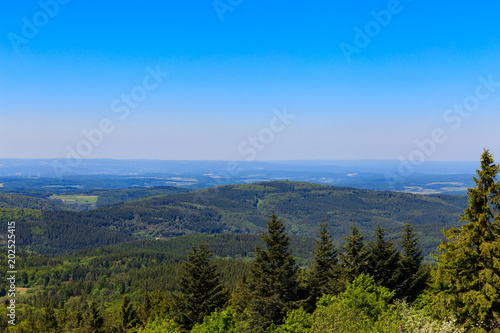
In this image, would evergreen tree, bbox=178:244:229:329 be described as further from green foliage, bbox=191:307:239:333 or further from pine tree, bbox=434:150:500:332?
pine tree, bbox=434:150:500:332

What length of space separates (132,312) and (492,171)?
67767 millimetres

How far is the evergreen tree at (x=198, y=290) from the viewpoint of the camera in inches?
1827

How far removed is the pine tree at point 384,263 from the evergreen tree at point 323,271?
4.73 m

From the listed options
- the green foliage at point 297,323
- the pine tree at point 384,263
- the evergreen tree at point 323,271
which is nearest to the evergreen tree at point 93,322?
the evergreen tree at point 323,271

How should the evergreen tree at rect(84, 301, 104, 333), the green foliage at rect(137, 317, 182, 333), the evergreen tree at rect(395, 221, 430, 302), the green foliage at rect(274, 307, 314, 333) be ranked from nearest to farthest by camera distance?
the green foliage at rect(274, 307, 314, 333) → the green foliage at rect(137, 317, 182, 333) → the evergreen tree at rect(395, 221, 430, 302) → the evergreen tree at rect(84, 301, 104, 333)

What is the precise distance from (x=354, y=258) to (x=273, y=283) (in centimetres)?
1160

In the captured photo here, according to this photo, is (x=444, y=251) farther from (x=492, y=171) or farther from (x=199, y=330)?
(x=199, y=330)

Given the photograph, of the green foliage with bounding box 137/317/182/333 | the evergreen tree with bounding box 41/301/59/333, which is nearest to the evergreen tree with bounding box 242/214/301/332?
the green foliage with bounding box 137/317/182/333

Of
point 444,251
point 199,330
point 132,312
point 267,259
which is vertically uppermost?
point 444,251

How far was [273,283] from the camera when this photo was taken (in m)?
38.4

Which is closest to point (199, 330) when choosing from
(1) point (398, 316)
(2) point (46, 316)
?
(1) point (398, 316)

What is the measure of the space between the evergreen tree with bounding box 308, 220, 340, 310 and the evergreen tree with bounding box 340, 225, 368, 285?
6.57 ft

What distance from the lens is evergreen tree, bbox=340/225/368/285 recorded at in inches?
1671

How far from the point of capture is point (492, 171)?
1047 inches
